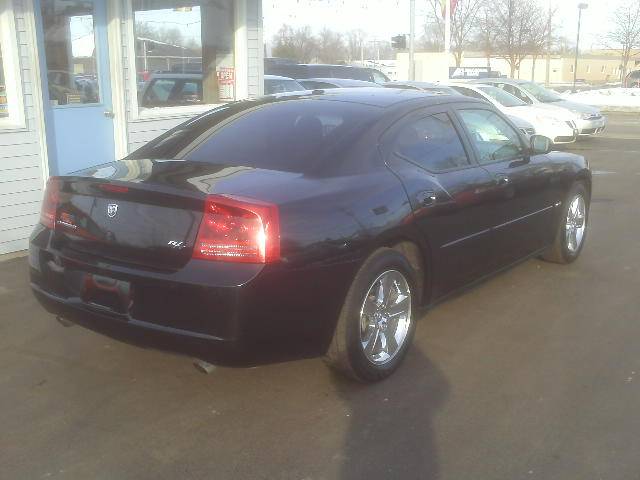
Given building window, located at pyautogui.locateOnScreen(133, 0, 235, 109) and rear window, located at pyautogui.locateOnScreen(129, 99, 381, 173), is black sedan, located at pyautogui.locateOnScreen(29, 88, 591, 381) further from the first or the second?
building window, located at pyautogui.locateOnScreen(133, 0, 235, 109)

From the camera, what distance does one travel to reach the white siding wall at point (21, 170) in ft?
20.8

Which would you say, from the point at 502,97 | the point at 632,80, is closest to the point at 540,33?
the point at 632,80

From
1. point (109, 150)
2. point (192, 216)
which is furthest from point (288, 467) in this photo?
point (109, 150)

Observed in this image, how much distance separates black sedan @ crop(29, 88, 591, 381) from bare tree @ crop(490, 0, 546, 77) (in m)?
35.0

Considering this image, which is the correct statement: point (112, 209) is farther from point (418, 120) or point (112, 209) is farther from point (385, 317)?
point (418, 120)

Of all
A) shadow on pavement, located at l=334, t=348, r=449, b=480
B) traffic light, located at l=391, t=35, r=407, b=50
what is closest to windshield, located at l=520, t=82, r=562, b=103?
traffic light, located at l=391, t=35, r=407, b=50

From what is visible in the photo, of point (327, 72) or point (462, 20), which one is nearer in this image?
point (327, 72)

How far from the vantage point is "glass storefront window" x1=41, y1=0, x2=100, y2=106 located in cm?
675

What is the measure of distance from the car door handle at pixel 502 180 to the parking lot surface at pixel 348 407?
0.93m

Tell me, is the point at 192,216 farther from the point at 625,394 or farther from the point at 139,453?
the point at 625,394

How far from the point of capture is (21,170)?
6.51 meters

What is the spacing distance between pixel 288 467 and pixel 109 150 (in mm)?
4926

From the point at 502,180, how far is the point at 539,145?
3.12ft

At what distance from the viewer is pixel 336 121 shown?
Result: 4.30 metres
